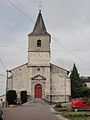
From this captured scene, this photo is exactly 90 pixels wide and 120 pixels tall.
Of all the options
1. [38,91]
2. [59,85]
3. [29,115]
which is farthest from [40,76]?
[29,115]

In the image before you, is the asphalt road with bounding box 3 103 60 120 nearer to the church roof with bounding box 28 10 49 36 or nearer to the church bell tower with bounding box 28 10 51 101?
the church bell tower with bounding box 28 10 51 101

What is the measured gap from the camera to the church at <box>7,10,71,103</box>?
53.6 m

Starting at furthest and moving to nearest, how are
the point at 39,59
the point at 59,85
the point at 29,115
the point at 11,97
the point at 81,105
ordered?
the point at 39,59, the point at 59,85, the point at 11,97, the point at 81,105, the point at 29,115

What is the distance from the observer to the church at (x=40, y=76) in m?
53.6

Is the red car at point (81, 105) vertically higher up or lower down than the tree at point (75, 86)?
A: lower down

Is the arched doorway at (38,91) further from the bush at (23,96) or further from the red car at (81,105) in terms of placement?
the red car at (81,105)

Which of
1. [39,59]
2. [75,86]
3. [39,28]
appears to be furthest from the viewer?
[75,86]

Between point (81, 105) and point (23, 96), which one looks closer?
point (81, 105)

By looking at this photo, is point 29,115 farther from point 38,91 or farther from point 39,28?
point 39,28

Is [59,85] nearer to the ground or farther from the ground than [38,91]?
farther from the ground

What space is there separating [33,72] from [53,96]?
594 cm

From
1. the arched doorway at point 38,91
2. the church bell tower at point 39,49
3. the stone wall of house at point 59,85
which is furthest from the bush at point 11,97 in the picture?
the stone wall of house at point 59,85

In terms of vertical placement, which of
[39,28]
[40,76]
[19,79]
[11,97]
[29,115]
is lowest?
[29,115]

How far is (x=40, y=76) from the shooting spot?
2116 inches
